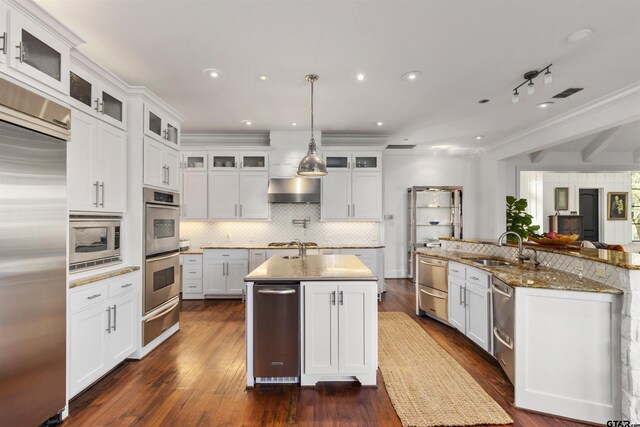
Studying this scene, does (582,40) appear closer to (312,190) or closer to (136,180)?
(312,190)

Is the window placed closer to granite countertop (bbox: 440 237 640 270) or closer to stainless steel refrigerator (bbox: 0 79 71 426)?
granite countertop (bbox: 440 237 640 270)

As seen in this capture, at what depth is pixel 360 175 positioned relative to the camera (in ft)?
18.6

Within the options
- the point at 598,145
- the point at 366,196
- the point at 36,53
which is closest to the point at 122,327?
the point at 36,53

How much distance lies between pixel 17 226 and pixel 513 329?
3.45 m

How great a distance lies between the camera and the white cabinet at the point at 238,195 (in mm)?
5559

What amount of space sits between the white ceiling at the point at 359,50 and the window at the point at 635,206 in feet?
21.6

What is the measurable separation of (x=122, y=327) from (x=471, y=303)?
354cm

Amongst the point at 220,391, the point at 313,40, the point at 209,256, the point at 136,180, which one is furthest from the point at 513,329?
the point at 209,256

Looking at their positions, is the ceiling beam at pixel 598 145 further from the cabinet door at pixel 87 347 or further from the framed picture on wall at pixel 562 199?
the cabinet door at pixel 87 347

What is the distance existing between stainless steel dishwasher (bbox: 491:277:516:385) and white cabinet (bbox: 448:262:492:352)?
0.42 feet

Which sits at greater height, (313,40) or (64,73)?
(313,40)

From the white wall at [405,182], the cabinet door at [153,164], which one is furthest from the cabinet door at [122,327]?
the white wall at [405,182]

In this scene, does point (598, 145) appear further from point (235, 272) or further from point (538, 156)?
point (235, 272)

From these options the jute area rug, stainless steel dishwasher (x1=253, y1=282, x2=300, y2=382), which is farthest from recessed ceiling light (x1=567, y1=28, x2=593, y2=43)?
stainless steel dishwasher (x1=253, y1=282, x2=300, y2=382)
